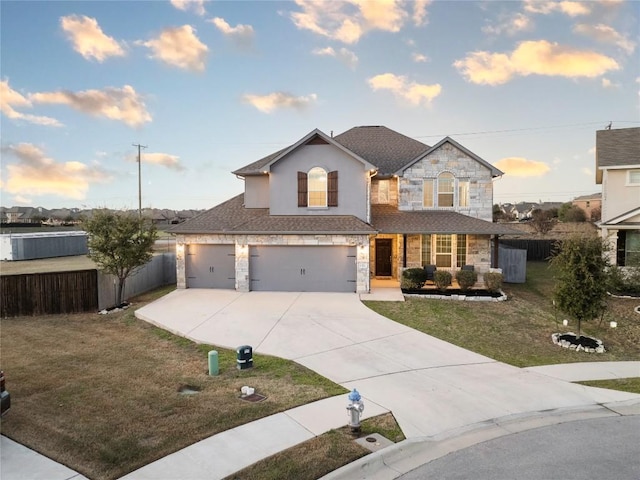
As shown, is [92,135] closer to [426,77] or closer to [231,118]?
[231,118]

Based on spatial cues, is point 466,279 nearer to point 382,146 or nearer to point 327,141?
point 327,141

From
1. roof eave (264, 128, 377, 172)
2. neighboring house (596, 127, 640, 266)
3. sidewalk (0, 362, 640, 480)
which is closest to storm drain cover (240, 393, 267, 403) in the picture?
sidewalk (0, 362, 640, 480)

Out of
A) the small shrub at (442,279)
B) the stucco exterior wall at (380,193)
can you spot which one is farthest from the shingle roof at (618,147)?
the small shrub at (442,279)

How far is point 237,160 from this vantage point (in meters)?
38.1

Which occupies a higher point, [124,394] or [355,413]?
[355,413]

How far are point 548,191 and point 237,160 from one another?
67591 mm

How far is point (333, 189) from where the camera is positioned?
746 inches

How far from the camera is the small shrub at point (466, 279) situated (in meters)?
17.3

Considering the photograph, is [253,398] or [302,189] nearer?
[253,398]

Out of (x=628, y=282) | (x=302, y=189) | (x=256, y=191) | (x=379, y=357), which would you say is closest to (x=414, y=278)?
(x=302, y=189)

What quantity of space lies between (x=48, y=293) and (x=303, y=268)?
10292 millimetres

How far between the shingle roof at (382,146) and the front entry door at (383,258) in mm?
3821

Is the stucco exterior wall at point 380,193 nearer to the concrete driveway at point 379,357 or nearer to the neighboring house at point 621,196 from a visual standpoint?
the concrete driveway at point 379,357

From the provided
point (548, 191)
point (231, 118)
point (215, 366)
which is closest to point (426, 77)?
point (231, 118)
